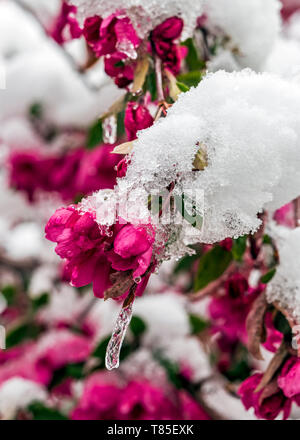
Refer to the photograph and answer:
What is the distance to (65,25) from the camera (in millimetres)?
710

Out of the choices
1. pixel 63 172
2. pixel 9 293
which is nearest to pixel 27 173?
pixel 63 172

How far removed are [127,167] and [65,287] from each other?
1.32 metres

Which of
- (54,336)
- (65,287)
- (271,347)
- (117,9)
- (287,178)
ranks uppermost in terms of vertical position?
(117,9)

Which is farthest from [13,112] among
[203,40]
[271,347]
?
[271,347]

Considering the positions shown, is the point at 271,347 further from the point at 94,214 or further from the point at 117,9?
the point at 117,9

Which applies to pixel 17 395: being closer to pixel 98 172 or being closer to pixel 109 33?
pixel 98 172

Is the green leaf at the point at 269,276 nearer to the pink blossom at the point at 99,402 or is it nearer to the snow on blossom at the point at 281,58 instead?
the snow on blossom at the point at 281,58

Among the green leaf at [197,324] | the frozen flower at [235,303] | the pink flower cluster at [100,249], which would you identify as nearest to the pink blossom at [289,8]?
the green leaf at [197,324]

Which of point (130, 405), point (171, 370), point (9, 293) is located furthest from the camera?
Answer: point (9, 293)

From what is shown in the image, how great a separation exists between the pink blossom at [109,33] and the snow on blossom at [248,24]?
0.71 feet

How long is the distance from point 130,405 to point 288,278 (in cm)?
47

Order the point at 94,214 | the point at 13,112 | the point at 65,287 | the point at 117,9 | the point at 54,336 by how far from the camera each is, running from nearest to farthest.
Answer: the point at 94,214, the point at 117,9, the point at 54,336, the point at 13,112, the point at 65,287

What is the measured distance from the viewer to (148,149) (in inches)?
15.5

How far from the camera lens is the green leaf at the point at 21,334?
1333 millimetres
